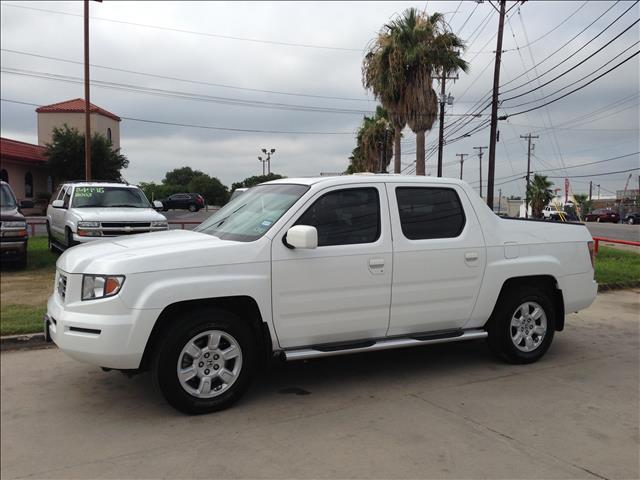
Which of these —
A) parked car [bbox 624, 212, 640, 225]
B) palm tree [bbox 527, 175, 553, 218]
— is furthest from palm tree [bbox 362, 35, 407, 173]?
palm tree [bbox 527, 175, 553, 218]

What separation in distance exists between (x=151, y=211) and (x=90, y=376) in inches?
271

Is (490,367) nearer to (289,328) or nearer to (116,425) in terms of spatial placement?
(289,328)

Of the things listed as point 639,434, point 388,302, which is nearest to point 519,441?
point 639,434

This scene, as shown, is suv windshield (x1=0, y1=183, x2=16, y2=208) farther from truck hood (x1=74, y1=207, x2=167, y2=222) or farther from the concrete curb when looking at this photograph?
the concrete curb

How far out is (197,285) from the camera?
412 centimetres

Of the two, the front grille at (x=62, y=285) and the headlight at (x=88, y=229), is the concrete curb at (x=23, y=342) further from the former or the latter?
the headlight at (x=88, y=229)

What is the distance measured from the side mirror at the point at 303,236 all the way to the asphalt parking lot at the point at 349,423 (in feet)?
4.27

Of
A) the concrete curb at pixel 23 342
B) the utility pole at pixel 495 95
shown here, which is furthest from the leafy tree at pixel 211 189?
the concrete curb at pixel 23 342

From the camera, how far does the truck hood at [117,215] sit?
34.2 ft

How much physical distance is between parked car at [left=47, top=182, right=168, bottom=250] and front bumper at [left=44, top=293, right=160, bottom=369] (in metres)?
6.54

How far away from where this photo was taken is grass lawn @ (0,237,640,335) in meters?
6.23

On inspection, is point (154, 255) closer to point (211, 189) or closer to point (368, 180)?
point (368, 180)

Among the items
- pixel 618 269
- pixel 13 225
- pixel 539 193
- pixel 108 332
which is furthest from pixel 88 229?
pixel 539 193

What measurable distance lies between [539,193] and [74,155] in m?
53.0
